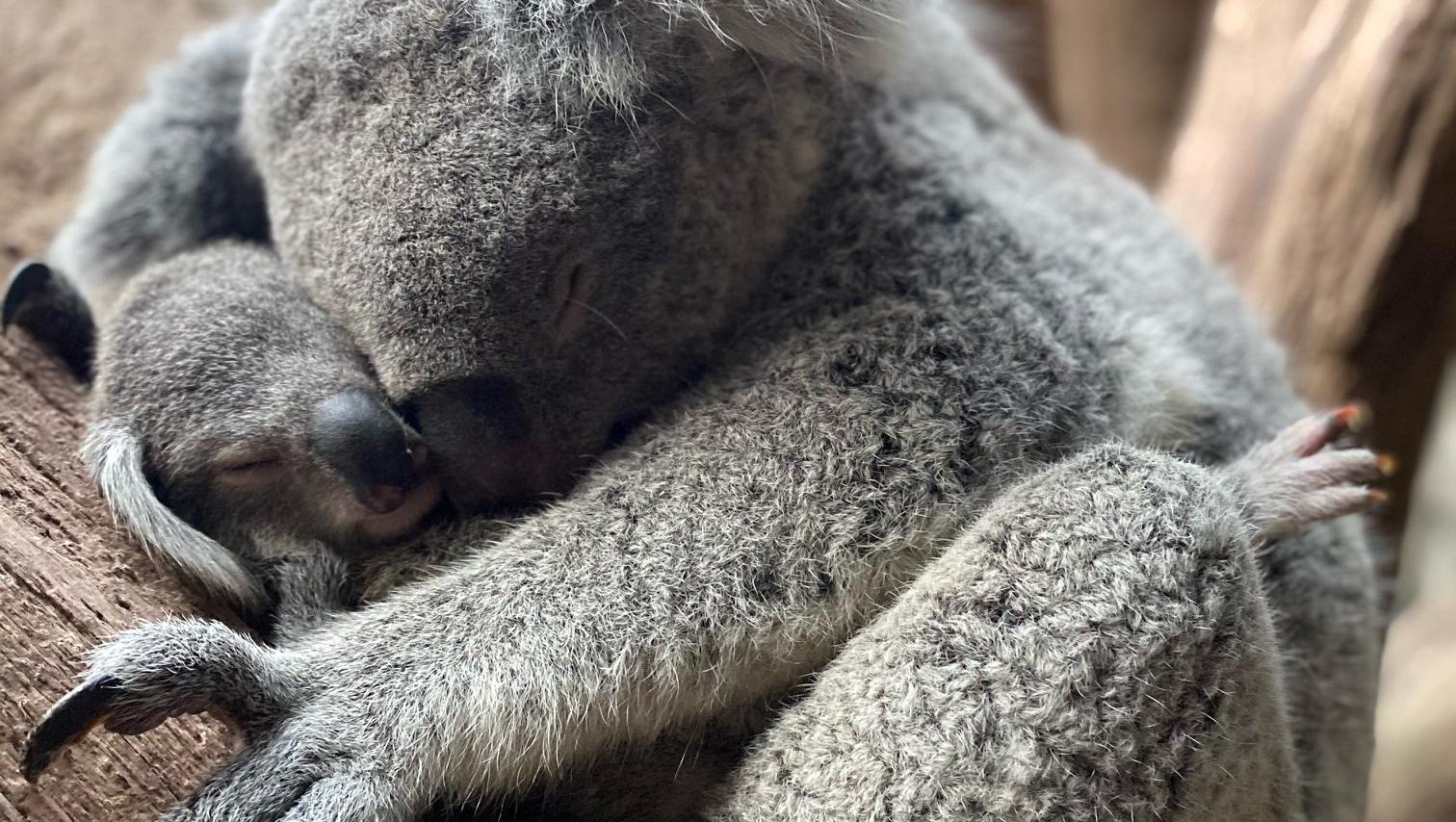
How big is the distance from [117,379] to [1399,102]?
3.45 metres

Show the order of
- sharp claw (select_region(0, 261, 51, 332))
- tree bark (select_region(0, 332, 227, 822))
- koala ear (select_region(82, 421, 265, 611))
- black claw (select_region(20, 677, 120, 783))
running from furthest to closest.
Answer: sharp claw (select_region(0, 261, 51, 332)) < koala ear (select_region(82, 421, 265, 611)) < tree bark (select_region(0, 332, 227, 822)) < black claw (select_region(20, 677, 120, 783))

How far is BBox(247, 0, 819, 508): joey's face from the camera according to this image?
1889 millimetres

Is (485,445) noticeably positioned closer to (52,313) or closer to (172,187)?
(52,313)

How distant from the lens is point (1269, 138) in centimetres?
379

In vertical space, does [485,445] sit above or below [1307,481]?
above

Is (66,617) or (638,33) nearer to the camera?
(66,617)

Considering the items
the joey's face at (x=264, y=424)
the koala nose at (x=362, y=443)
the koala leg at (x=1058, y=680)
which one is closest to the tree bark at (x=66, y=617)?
the joey's face at (x=264, y=424)

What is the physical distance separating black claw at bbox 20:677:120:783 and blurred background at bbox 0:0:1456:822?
1905 mm

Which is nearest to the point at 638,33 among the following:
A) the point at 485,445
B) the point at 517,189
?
the point at 517,189

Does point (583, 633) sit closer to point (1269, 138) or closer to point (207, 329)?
point (207, 329)

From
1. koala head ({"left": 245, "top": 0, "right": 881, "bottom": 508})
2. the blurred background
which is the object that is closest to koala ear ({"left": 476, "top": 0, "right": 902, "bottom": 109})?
koala head ({"left": 245, "top": 0, "right": 881, "bottom": 508})

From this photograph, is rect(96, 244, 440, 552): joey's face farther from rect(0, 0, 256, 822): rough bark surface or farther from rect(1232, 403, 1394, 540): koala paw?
rect(1232, 403, 1394, 540): koala paw

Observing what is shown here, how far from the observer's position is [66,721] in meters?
1.50

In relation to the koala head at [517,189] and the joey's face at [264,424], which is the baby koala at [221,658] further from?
the koala head at [517,189]
